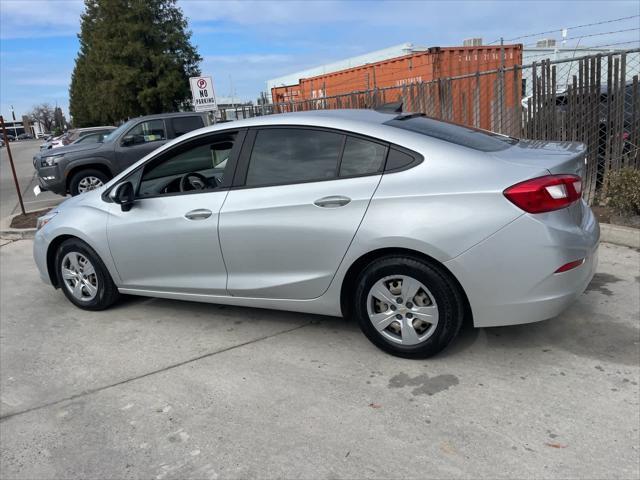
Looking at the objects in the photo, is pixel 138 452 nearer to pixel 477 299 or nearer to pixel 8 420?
pixel 8 420

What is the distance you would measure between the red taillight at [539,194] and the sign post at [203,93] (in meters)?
10.5

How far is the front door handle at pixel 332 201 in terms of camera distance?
3463 millimetres

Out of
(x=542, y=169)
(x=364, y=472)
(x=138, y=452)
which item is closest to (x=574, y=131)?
(x=542, y=169)

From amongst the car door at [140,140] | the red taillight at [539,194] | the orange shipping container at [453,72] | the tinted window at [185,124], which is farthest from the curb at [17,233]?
the red taillight at [539,194]

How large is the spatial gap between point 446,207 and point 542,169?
0.58m

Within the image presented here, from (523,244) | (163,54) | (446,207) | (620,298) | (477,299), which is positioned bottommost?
(620,298)

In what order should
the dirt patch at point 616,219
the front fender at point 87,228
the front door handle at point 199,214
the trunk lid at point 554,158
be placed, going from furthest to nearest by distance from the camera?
the dirt patch at point 616,219 → the front fender at point 87,228 → the front door handle at point 199,214 → the trunk lid at point 554,158

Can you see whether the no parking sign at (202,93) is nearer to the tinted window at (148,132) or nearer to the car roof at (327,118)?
the tinted window at (148,132)

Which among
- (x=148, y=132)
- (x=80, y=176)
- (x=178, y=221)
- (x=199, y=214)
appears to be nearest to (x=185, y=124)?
(x=148, y=132)

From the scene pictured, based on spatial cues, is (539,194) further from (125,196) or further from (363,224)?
(125,196)

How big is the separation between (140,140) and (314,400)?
372 inches

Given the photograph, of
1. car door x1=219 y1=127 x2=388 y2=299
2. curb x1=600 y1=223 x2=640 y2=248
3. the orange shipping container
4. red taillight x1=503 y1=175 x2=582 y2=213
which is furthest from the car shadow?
the orange shipping container

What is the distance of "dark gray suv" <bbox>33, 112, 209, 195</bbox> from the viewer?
35.8 feet

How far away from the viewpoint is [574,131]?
7.09 meters
